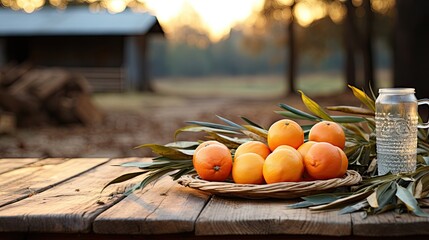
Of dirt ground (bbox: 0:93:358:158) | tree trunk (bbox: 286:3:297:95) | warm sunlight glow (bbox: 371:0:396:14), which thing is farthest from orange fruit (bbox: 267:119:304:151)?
tree trunk (bbox: 286:3:297:95)

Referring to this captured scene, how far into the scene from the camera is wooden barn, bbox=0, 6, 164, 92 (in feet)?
86.1

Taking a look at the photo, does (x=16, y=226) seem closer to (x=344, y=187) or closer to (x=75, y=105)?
(x=344, y=187)

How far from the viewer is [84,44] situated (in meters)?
27.9

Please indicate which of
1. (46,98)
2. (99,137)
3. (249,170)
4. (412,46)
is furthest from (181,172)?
(46,98)

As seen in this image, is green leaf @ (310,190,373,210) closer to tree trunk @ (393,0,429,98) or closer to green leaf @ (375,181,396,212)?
green leaf @ (375,181,396,212)

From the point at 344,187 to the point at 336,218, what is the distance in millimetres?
390

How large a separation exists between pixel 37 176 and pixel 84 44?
85.0 feet

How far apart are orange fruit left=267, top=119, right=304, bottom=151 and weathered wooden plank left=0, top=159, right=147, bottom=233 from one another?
0.52 meters

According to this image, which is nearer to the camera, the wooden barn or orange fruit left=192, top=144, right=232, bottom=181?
orange fruit left=192, top=144, right=232, bottom=181

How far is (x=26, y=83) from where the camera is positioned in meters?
12.6

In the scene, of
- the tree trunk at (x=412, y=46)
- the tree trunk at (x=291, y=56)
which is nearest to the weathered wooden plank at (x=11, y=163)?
the tree trunk at (x=412, y=46)

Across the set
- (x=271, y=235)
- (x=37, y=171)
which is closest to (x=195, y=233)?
(x=271, y=235)

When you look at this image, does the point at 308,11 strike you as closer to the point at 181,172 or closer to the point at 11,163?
the point at 11,163

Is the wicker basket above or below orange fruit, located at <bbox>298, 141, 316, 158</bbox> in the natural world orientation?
below
